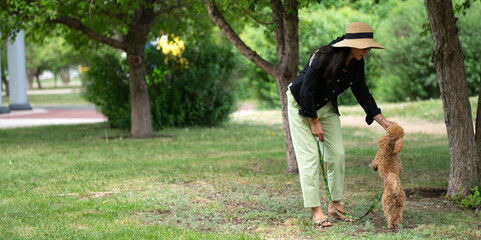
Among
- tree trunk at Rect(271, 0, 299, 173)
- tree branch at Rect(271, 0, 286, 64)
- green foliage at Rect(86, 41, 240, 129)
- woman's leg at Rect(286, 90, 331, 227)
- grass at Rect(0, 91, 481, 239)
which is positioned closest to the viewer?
grass at Rect(0, 91, 481, 239)

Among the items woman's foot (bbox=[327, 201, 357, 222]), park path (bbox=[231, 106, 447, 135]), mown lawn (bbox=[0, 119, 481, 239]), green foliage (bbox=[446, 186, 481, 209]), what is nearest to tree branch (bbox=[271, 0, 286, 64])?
mown lawn (bbox=[0, 119, 481, 239])

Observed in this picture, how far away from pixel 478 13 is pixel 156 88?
11049mm

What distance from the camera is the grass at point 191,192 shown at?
15.8 feet

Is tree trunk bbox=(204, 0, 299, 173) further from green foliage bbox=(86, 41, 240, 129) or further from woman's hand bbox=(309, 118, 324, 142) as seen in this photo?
green foliage bbox=(86, 41, 240, 129)

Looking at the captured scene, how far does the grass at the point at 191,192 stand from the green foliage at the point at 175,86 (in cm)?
308

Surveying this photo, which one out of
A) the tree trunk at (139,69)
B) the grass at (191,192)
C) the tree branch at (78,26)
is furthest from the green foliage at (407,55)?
the tree branch at (78,26)

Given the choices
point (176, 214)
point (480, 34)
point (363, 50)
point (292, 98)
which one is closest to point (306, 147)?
point (292, 98)

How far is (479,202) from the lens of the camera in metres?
5.30

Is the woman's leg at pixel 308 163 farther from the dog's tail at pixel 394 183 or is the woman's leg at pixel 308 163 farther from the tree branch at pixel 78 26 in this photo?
the tree branch at pixel 78 26

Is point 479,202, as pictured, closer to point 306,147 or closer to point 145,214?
point 306,147

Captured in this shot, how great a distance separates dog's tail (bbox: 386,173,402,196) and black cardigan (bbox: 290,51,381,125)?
62cm

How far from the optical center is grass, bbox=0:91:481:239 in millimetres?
4820

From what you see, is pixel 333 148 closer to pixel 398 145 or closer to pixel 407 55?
pixel 398 145

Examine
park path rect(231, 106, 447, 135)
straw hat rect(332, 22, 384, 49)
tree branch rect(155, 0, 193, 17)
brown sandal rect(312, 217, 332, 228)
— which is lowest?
brown sandal rect(312, 217, 332, 228)
